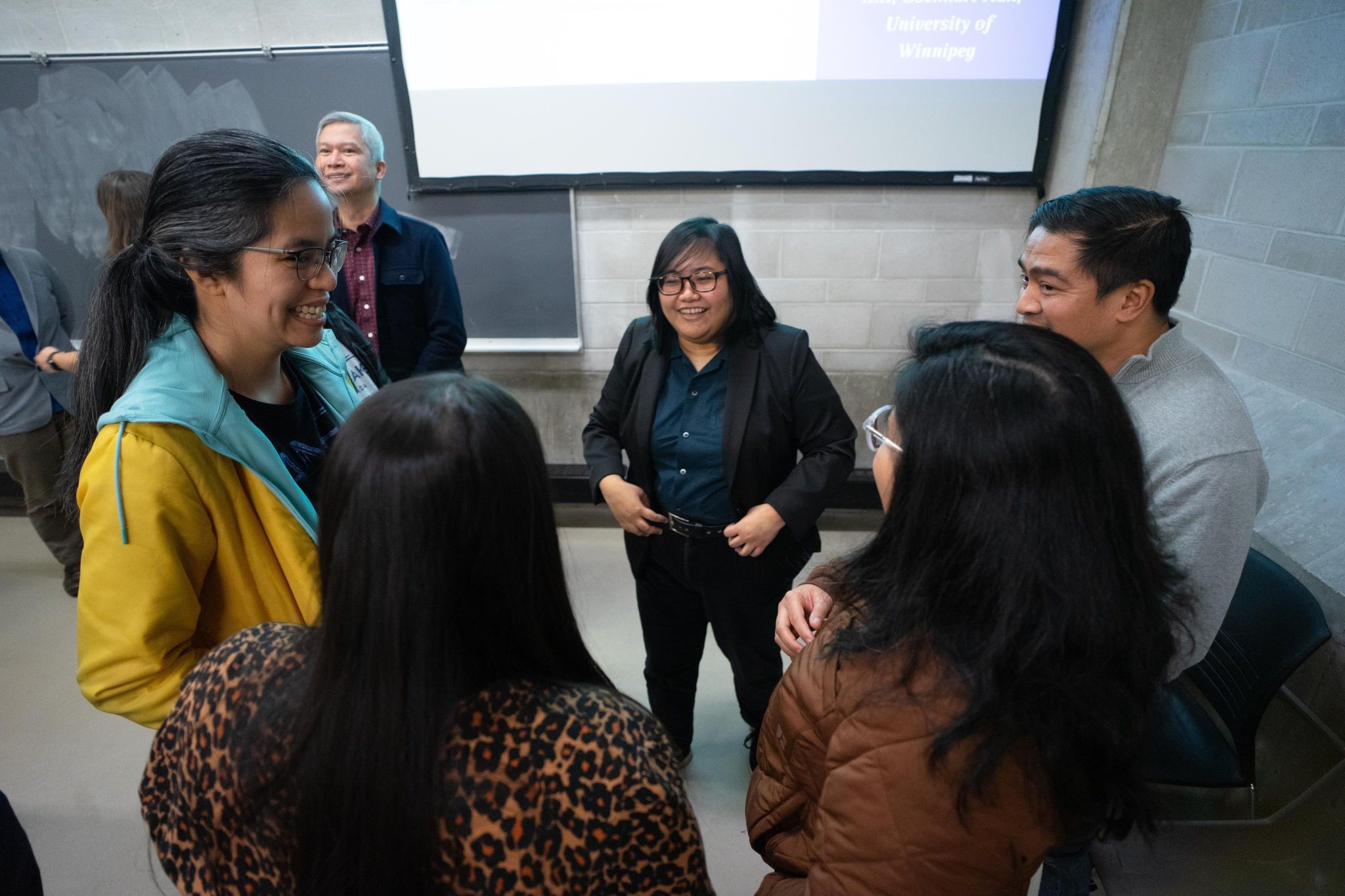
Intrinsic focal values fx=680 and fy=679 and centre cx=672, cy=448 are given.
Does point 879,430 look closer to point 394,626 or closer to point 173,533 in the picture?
point 394,626

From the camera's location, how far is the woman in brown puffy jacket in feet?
2.29

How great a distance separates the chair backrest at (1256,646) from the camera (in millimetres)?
1331

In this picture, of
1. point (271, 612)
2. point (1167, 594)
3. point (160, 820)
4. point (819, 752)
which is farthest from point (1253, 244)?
point (160, 820)

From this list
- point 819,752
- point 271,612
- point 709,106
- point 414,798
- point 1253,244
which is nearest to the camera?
point 414,798

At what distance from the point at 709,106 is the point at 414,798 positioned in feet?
9.32

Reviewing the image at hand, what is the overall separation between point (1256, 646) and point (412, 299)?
258 cm

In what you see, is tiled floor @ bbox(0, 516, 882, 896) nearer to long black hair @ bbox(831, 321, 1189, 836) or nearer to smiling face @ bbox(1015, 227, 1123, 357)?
long black hair @ bbox(831, 321, 1189, 836)

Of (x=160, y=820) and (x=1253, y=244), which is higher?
(x=1253, y=244)

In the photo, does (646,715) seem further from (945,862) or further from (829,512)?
(829,512)

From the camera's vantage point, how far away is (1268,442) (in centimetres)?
187

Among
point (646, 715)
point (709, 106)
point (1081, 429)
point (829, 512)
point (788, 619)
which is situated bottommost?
point (829, 512)

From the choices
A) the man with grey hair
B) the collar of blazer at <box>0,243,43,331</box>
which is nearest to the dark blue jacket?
the man with grey hair

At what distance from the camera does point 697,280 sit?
5.20 feet

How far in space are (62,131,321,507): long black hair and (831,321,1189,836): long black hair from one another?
3.26ft
